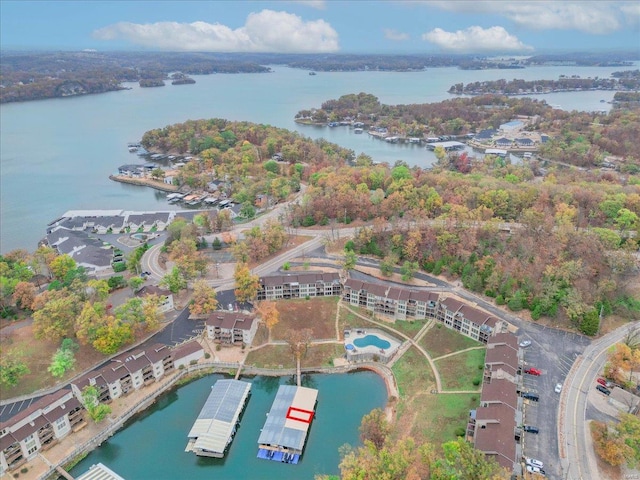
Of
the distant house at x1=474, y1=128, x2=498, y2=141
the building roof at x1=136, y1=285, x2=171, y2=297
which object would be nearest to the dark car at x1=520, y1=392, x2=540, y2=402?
the building roof at x1=136, y1=285, x2=171, y2=297

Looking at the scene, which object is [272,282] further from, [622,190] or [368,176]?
[622,190]

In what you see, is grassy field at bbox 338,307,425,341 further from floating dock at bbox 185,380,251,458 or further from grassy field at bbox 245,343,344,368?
floating dock at bbox 185,380,251,458

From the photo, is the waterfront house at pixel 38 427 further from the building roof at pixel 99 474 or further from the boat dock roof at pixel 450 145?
the boat dock roof at pixel 450 145

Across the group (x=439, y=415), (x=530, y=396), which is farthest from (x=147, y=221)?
(x=530, y=396)

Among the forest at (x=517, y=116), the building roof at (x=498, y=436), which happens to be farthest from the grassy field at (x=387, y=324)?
the forest at (x=517, y=116)

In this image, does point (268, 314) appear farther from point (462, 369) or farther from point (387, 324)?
point (462, 369)
